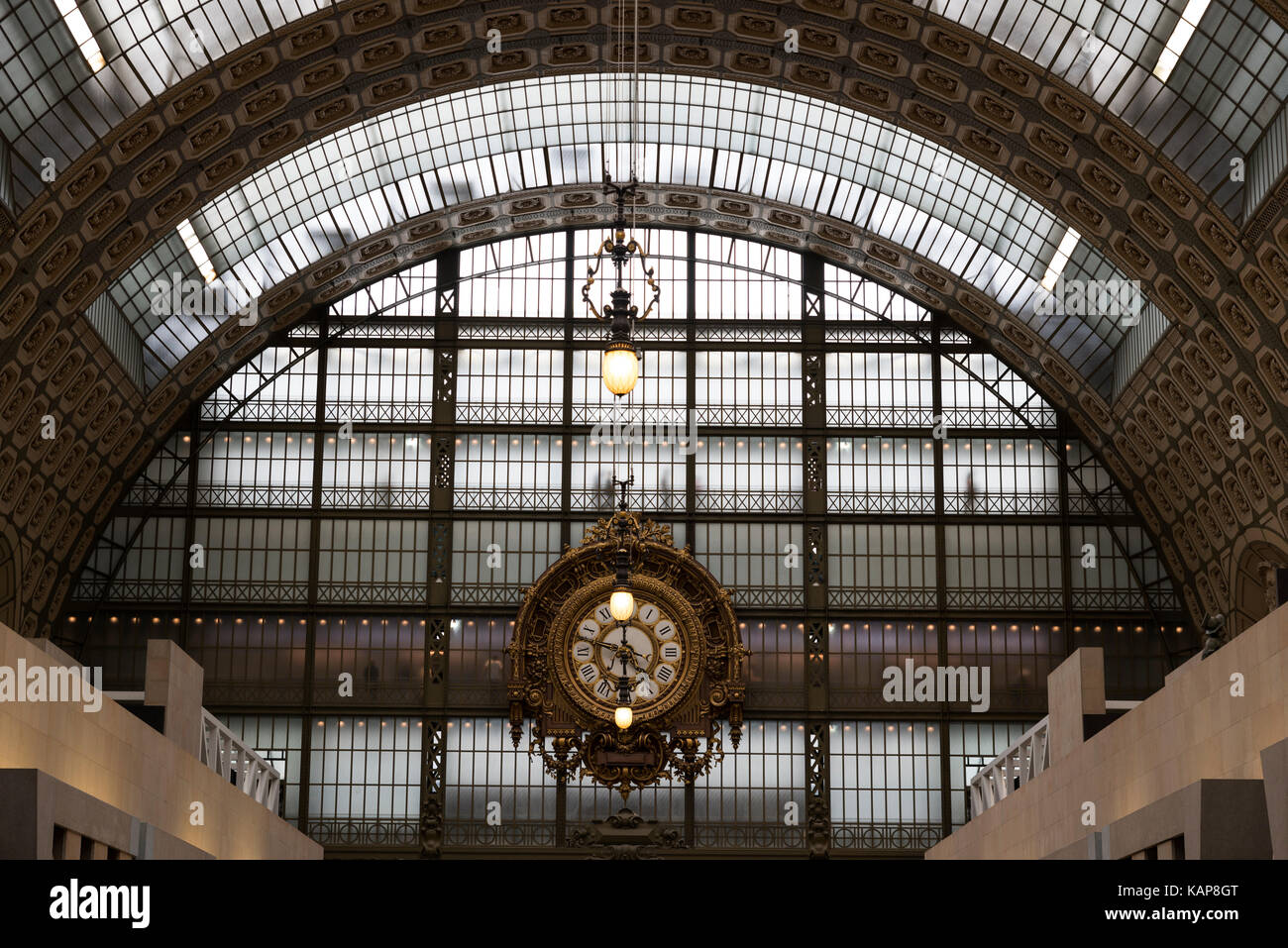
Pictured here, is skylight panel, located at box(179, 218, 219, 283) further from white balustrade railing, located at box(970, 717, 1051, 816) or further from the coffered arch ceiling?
white balustrade railing, located at box(970, 717, 1051, 816)

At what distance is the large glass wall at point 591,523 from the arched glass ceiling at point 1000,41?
472 inches

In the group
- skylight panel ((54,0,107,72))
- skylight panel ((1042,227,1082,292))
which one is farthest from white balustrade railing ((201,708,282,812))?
skylight panel ((1042,227,1082,292))

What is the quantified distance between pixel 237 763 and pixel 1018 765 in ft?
52.3

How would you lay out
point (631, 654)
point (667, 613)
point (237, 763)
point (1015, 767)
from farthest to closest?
point (667, 613) → point (631, 654) → point (237, 763) → point (1015, 767)

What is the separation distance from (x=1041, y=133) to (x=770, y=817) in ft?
61.4

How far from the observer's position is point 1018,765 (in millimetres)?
31297

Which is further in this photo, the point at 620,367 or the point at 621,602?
the point at 621,602

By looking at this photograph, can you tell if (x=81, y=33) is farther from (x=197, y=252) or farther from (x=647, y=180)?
(x=647, y=180)

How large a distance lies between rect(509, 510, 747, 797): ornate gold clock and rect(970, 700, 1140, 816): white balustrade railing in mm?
8146

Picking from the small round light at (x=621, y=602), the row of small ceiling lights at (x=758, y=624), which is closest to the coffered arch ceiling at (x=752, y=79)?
the row of small ceiling lights at (x=758, y=624)

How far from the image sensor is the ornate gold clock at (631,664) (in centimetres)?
4297

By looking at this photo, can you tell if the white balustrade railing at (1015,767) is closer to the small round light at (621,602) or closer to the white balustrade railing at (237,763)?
the small round light at (621,602)

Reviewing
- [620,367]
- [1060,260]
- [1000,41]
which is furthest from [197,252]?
[620,367]

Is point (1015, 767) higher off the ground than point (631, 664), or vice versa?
point (631, 664)
